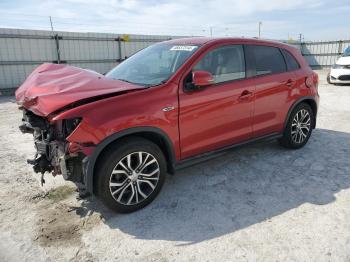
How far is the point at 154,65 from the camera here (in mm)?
4121

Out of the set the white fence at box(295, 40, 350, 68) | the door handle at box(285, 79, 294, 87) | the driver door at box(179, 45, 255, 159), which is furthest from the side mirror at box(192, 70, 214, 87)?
the white fence at box(295, 40, 350, 68)

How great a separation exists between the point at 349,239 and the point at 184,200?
66.6 inches

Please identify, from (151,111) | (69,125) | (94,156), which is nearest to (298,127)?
(151,111)

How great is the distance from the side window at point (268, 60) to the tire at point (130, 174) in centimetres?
201

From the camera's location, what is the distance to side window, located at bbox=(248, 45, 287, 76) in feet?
14.9

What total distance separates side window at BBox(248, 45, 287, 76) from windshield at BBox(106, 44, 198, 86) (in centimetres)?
103

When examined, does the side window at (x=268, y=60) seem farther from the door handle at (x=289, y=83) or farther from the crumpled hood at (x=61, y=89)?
the crumpled hood at (x=61, y=89)

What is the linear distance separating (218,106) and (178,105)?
23.6 inches

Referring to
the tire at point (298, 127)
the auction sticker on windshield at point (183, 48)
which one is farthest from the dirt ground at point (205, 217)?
the auction sticker on windshield at point (183, 48)

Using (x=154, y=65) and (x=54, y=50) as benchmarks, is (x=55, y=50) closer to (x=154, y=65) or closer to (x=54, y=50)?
(x=54, y=50)

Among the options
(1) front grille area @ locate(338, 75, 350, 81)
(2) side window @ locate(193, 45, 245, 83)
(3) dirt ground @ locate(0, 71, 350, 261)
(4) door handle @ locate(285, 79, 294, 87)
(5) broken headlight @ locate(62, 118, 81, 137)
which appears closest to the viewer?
(3) dirt ground @ locate(0, 71, 350, 261)

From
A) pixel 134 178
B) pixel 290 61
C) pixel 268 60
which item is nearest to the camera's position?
pixel 134 178

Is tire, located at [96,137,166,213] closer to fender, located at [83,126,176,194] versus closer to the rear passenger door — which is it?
fender, located at [83,126,176,194]

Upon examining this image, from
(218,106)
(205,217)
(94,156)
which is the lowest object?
(205,217)
